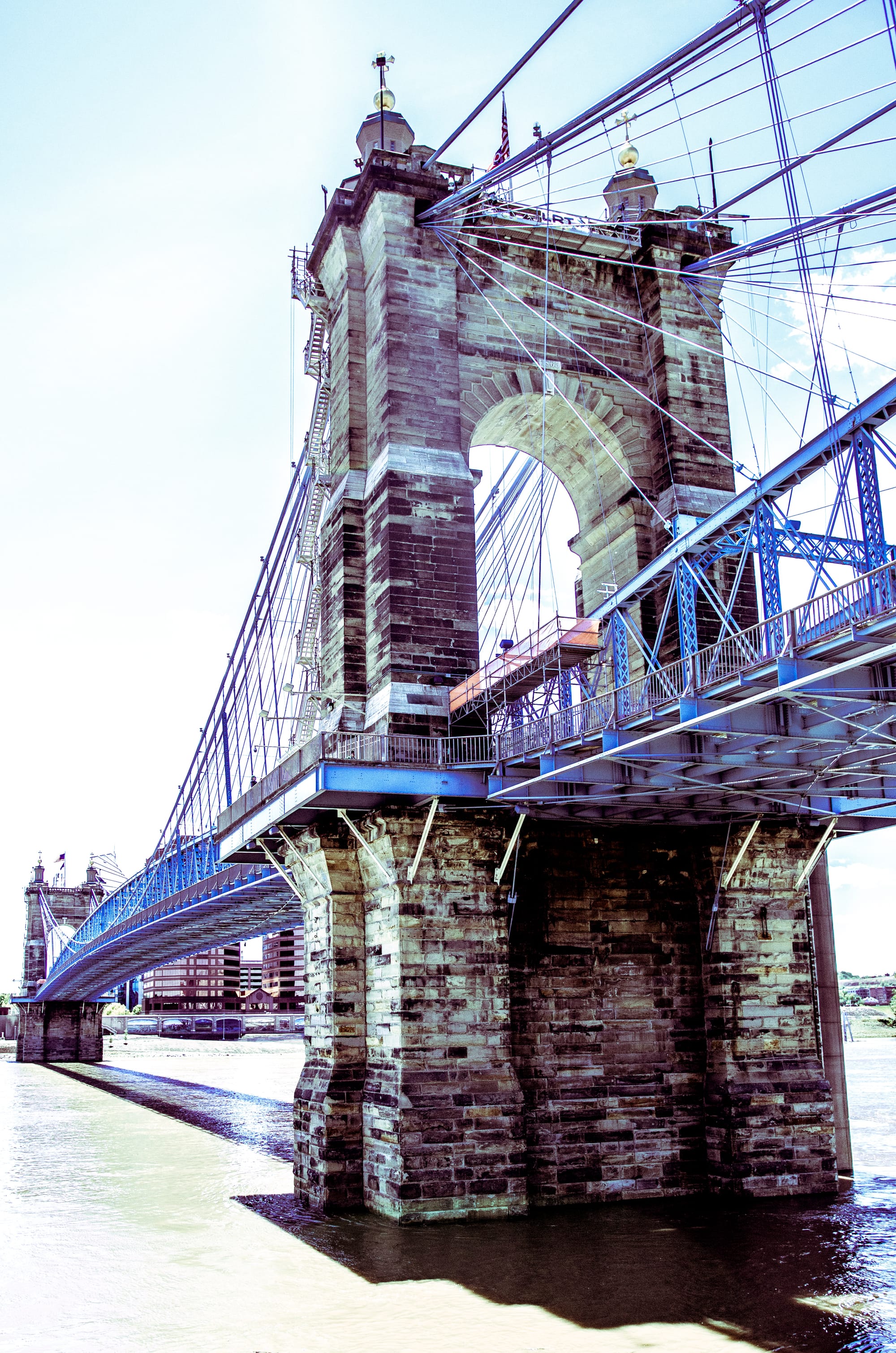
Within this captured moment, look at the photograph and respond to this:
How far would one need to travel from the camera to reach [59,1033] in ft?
297

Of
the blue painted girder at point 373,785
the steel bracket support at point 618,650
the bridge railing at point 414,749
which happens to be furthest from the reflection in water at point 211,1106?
the steel bracket support at point 618,650

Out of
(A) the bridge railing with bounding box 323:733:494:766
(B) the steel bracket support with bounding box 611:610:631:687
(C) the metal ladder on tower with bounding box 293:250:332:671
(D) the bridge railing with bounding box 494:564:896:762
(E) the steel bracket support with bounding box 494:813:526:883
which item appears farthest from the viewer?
(C) the metal ladder on tower with bounding box 293:250:332:671

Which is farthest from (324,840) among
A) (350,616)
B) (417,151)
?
(417,151)

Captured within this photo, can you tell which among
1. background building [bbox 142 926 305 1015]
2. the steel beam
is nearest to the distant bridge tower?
background building [bbox 142 926 305 1015]

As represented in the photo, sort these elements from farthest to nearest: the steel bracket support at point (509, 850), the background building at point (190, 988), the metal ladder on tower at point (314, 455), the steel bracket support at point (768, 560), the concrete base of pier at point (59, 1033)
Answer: the background building at point (190, 988), the concrete base of pier at point (59, 1033), the metal ladder on tower at point (314, 455), the steel bracket support at point (509, 850), the steel bracket support at point (768, 560)

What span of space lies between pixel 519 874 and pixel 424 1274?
311 inches

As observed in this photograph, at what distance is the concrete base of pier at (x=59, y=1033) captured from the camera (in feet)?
292

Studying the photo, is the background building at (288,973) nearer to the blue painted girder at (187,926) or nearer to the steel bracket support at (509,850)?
the blue painted girder at (187,926)

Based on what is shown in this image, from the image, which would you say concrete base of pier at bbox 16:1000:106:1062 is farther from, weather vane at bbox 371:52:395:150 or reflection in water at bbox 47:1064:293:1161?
weather vane at bbox 371:52:395:150

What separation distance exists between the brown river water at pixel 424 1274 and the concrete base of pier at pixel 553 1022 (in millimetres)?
847

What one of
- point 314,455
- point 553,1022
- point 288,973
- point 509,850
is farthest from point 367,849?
point 288,973

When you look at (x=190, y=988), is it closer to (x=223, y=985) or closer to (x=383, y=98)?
(x=223, y=985)

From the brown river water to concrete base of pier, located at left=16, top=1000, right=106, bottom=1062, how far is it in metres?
66.3

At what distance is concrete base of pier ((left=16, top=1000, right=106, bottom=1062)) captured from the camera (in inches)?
3499
